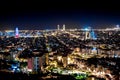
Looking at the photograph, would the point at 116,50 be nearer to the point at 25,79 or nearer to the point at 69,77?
the point at 69,77

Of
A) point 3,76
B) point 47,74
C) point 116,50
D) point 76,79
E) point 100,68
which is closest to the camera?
point 3,76

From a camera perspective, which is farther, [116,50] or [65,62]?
[116,50]

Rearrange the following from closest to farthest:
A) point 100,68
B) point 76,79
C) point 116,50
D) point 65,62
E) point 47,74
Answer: point 76,79, point 47,74, point 100,68, point 65,62, point 116,50

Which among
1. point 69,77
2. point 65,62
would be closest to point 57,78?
point 69,77

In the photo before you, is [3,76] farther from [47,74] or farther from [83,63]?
[83,63]

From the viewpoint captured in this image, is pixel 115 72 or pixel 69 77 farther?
pixel 115 72

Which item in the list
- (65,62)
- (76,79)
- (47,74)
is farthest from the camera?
(65,62)

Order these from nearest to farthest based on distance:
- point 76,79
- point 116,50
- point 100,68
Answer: point 76,79 < point 100,68 < point 116,50

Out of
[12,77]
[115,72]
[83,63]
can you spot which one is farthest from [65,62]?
[12,77]
